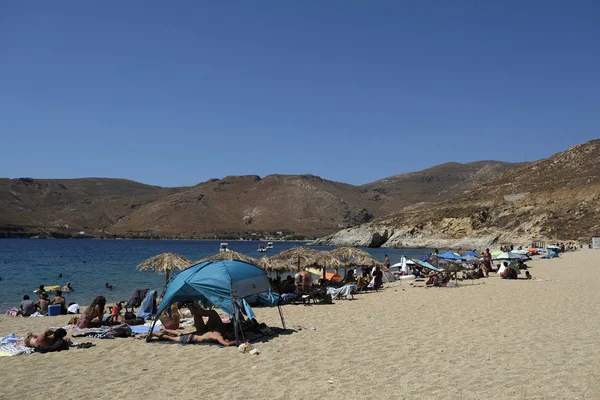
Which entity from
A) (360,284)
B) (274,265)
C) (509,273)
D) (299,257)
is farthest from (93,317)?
(509,273)

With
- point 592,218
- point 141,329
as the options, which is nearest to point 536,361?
point 141,329

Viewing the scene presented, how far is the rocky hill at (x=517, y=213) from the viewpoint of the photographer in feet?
222

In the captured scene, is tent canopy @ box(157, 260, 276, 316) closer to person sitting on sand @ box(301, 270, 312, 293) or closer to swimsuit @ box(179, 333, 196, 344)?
swimsuit @ box(179, 333, 196, 344)

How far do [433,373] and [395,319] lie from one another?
5.48 meters

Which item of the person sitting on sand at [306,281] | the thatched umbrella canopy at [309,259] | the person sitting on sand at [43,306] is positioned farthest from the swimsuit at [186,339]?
the thatched umbrella canopy at [309,259]

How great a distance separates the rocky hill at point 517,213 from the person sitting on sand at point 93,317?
6189 cm

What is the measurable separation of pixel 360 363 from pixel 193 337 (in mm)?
3824

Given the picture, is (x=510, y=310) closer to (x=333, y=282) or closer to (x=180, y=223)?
(x=333, y=282)

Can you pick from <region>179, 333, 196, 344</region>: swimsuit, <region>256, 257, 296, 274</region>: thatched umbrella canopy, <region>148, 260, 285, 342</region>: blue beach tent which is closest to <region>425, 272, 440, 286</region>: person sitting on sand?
<region>256, 257, 296, 274</region>: thatched umbrella canopy

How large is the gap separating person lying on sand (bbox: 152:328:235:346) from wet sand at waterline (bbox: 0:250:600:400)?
23cm

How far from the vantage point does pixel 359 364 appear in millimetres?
8203

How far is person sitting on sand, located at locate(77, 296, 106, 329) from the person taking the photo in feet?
40.2

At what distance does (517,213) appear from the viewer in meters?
75.9

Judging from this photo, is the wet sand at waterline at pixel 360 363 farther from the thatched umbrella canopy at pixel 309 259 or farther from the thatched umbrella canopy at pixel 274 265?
the thatched umbrella canopy at pixel 309 259
